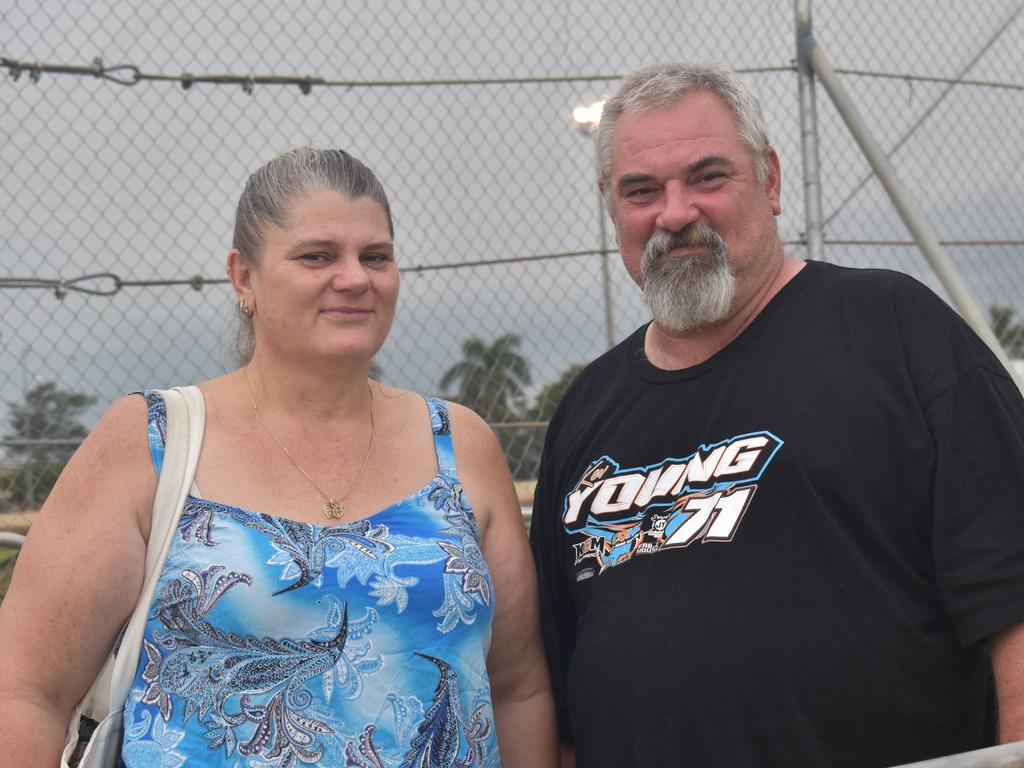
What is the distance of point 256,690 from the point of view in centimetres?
199

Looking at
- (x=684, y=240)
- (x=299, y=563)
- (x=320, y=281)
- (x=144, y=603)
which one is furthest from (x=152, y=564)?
(x=684, y=240)

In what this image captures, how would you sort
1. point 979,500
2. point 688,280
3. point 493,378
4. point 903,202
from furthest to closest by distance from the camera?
1. point 493,378
2. point 903,202
3. point 688,280
4. point 979,500

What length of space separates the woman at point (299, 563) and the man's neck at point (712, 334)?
0.46 metres

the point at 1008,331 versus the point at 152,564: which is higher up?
the point at 1008,331

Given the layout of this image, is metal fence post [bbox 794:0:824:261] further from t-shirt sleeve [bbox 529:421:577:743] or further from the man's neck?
t-shirt sleeve [bbox 529:421:577:743]

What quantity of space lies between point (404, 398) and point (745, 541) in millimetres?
847

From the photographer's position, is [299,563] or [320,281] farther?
[320,281]

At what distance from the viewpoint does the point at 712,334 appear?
93.7 inches

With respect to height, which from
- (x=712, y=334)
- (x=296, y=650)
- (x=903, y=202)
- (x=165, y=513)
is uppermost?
(x=903, y=202)

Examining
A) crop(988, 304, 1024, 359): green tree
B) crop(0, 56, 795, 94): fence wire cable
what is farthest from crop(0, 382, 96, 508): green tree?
crop(988, 304, 1024, 359): green tree

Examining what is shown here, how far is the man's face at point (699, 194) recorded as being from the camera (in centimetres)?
233

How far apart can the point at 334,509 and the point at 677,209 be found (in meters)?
0.94

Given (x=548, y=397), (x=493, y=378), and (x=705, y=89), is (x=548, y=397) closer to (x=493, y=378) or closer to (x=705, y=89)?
(x=493, y=378)

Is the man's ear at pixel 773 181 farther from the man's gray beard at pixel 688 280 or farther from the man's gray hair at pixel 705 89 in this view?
the man's gray beard at pixel 688 280
